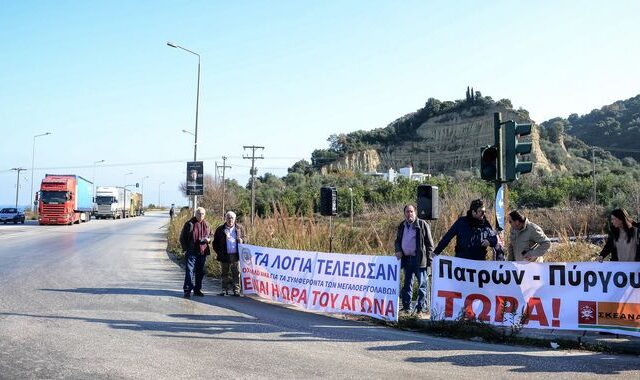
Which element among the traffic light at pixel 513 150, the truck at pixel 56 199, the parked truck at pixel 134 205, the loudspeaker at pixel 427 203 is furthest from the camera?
the parked truck at pixel 134 205

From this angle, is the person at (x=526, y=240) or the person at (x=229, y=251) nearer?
the person at (x=526, y=240)

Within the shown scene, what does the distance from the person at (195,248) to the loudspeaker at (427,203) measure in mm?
4242

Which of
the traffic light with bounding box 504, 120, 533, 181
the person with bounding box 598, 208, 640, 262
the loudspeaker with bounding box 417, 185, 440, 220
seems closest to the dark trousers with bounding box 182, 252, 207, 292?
the loudspeaker with bounding box 417, 185, 440, 220

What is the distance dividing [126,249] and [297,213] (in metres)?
10.4

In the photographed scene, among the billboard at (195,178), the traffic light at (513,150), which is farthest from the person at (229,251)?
the billboard at (195,178)

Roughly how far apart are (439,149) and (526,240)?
104 meters

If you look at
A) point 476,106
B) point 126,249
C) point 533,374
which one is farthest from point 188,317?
point 476,106

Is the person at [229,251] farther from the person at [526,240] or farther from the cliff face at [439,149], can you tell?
the cliff face at [439,149]

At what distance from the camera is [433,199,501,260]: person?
353 inches

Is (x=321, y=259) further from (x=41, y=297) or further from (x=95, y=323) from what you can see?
(x=41, y=297)

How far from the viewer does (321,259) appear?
10117 mm

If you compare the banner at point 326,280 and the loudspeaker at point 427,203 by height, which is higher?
the loudspeaker at point 427,203

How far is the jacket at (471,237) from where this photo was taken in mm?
8992

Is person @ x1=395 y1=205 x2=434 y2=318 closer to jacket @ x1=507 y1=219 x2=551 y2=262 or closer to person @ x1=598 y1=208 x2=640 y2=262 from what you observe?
jacket @ x1=507 y1=219 x2=551 y2=262
